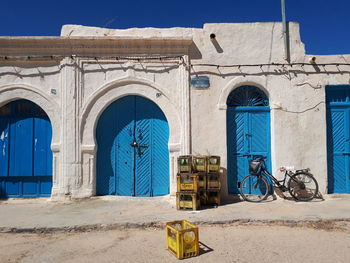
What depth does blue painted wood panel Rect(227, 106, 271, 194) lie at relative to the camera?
722cm

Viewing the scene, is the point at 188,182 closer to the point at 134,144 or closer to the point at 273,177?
the point at 134,144

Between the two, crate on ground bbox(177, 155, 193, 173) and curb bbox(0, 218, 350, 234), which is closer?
curb bbox(0, 218, 350, 234)

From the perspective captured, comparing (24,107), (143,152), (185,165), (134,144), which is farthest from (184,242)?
(24,107)

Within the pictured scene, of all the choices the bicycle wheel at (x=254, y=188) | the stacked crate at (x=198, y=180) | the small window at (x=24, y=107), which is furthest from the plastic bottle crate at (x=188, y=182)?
the small window at (x=24, y=107)

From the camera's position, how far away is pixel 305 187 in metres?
6.92

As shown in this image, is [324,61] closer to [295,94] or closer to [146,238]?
[295,94]

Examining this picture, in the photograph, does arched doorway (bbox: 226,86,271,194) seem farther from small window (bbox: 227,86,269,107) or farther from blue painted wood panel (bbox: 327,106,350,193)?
blue painted wood panel (bbox: 327,106,350,193)

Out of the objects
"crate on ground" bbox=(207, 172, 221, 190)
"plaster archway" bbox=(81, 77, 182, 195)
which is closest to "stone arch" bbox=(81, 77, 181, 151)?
"plaster archway" bbox=(81, 77, 182, 195)

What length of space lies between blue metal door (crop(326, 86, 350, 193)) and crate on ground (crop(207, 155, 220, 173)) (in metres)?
3.39

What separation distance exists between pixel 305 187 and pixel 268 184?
1.03 m

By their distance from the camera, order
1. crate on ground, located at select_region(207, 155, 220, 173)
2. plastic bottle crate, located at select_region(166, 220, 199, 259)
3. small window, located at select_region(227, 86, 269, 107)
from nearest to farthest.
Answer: plastic bottle crate, located at select_region(166, 220, 199, 259) → crate on ground, located at select_region(207, 155, 220, 173) → small window, located at select_region(227, 86, 269, 107)

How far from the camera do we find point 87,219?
207 inches

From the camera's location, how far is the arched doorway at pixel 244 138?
722cm

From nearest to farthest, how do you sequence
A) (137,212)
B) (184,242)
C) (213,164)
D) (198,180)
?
(184,242) → (137,212) → (198,180) → (213,164)
